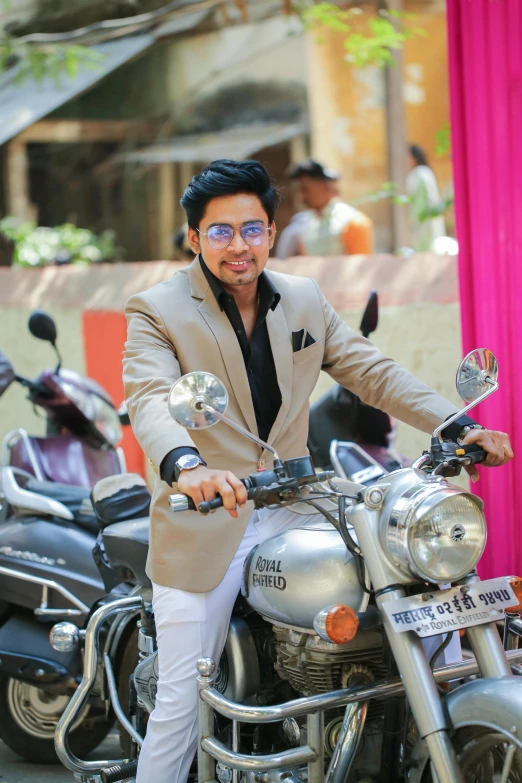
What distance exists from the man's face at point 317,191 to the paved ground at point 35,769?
4479 millimetres

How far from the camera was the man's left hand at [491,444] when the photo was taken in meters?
2.69

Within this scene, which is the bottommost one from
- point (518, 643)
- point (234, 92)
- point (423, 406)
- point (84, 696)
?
point (84, 696)

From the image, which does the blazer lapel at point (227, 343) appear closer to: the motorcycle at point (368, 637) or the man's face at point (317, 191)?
the motorcycle at point (368, 637)

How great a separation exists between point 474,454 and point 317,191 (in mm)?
5331

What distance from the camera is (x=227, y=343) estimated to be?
296 cm

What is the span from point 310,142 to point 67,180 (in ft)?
11.1

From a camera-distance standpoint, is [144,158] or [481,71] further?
[144,158]

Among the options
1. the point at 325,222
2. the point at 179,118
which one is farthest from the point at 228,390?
the point at 179,118

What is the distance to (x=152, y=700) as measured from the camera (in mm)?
3156

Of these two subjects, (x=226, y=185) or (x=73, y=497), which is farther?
(x=73, y=497)

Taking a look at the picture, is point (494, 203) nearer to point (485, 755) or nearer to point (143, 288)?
point (485, 755)

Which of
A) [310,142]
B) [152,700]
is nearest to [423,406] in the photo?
[152,700]

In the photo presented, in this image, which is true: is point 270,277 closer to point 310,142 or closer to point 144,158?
point 310,142

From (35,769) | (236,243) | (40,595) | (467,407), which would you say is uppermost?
(236,243)
